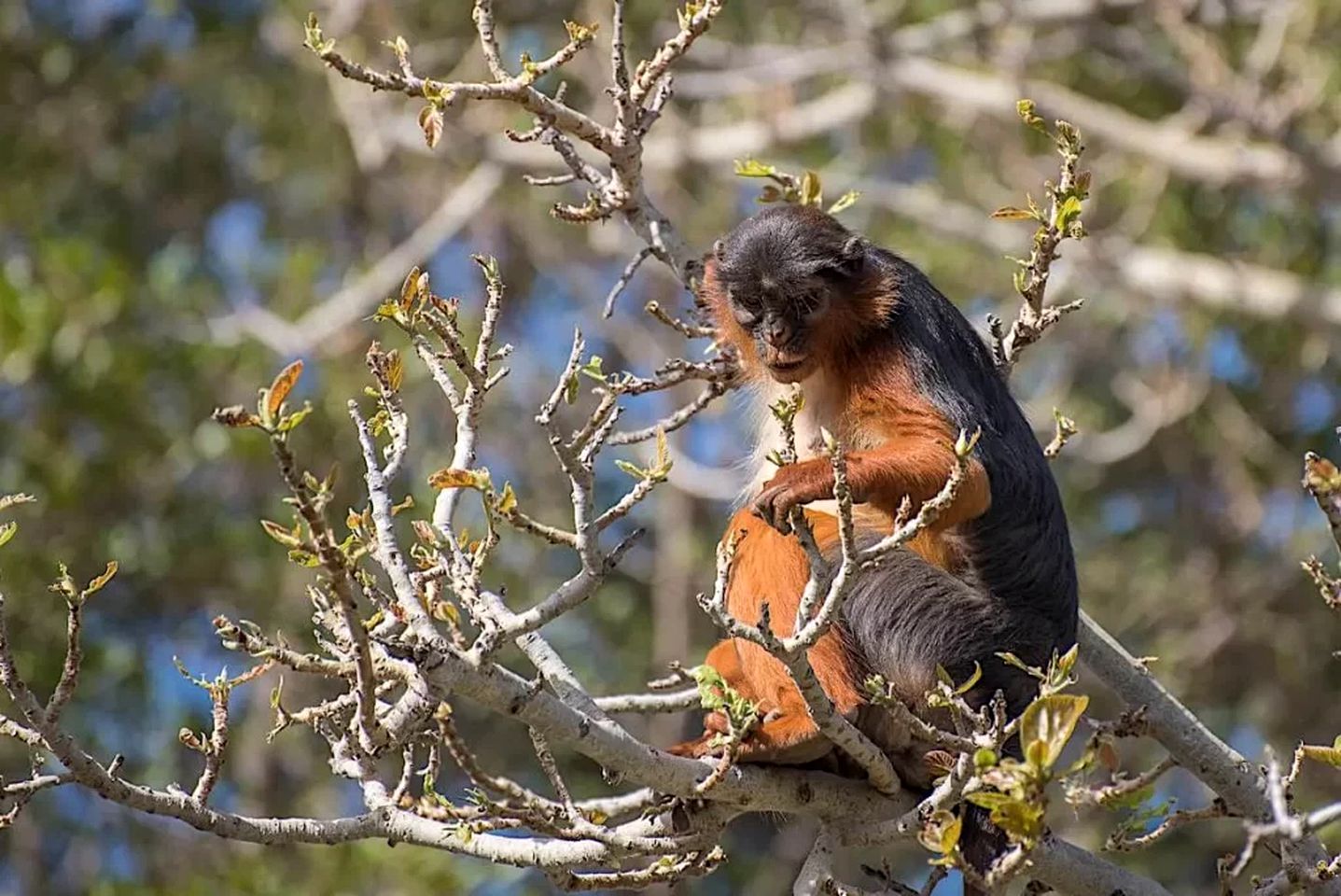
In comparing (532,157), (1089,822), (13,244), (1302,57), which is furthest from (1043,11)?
(13,244)

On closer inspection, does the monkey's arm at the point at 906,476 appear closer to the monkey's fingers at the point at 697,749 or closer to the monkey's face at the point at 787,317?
the monkey's face at the point at 787,317

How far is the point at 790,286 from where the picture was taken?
593 centimetres

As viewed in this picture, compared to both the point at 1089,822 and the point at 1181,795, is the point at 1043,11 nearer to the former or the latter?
the point at 1089,822

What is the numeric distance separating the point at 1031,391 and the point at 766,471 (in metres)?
9.54

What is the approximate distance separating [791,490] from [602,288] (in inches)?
507

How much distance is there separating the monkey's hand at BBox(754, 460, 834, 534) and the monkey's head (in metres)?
1.04

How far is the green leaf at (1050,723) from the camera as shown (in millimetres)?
3438

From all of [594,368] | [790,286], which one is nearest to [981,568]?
[790,286]

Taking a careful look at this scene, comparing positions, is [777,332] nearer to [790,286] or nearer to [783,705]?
[790,286]

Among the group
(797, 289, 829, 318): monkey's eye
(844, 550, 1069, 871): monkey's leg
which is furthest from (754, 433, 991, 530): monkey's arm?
(797, 289, 829, 318): monkey's eye

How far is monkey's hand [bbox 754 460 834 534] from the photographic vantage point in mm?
4742

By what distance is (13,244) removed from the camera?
47.5ft

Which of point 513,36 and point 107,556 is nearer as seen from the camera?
point 107,556

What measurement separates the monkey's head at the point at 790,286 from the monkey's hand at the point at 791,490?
104cm
